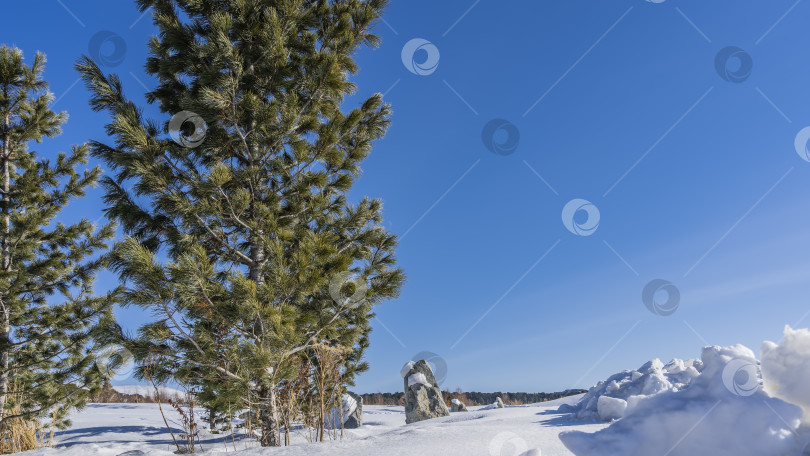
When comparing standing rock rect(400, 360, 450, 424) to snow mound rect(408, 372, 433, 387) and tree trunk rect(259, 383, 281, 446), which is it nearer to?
snow mound rect(408, 372, 433, 387)

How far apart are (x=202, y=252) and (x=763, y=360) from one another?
496 cm

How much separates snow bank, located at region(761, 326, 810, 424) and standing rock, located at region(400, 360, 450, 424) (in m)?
9.18

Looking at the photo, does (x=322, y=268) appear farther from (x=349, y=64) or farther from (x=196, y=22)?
(x=196, y=22)

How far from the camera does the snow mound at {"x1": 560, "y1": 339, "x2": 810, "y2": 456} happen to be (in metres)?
1.77

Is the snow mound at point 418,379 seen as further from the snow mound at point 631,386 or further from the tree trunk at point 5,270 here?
the tree trunk at point 5,270

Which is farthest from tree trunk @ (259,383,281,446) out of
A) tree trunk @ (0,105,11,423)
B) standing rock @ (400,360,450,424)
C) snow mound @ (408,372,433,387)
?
tree trunk @ (0,105,11,423)

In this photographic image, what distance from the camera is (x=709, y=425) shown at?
1.83 m

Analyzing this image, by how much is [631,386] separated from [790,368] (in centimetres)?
530

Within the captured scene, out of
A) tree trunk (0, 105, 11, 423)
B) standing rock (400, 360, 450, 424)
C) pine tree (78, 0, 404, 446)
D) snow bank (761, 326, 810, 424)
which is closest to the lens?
snow bank (761, 326, 810, 424)

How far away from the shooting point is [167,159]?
585 centimetres

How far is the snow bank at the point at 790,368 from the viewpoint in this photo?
1742 mm

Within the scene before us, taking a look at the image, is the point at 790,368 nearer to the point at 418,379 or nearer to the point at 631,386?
the point at 631,386

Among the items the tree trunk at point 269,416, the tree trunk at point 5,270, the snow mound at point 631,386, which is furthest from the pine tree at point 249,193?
the tree trunk at point 5,270

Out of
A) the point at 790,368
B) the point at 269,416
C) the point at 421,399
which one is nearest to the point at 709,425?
the point at 790,368
